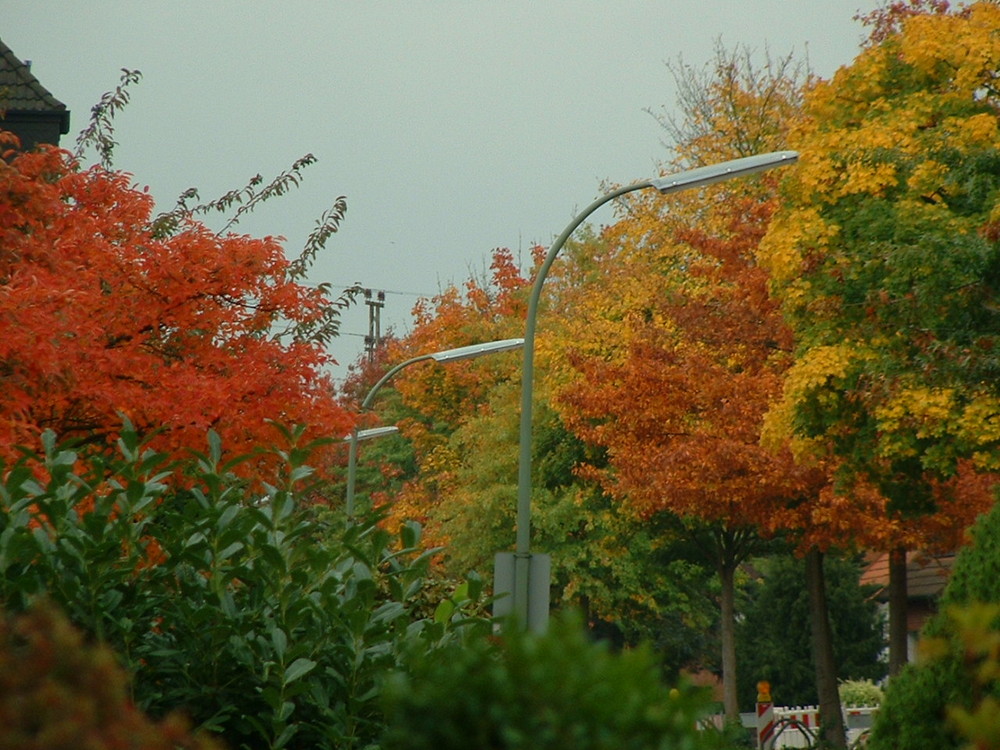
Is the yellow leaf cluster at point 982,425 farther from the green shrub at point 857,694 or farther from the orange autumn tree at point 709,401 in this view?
the green shrub at point 857,694

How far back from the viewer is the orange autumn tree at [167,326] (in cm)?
1538

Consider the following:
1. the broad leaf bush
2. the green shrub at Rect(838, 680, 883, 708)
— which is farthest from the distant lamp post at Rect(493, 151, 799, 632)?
the green shrub at Rect(838, 680, 883, 708)

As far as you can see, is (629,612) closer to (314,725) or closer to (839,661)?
(839,661)

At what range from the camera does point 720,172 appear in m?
14.8

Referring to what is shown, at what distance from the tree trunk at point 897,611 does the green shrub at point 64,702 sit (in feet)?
83.7

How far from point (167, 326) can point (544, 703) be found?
15.7 m

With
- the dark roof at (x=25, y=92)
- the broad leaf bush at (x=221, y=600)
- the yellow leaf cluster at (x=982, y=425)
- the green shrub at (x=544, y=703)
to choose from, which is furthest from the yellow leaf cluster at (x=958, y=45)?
the green shrub at (x=544, y=703)

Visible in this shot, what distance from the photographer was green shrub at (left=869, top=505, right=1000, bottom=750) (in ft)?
20.5

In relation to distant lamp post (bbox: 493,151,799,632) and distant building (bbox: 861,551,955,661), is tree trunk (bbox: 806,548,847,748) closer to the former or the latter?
distant lamp post (bbox: 493,151,799,632)

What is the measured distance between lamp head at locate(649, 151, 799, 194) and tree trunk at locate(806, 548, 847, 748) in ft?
43.3

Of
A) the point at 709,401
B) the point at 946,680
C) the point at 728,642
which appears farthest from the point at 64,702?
the point at 728,642

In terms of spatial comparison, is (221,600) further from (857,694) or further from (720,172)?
(857,694)

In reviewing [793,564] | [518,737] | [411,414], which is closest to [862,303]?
[518,737]

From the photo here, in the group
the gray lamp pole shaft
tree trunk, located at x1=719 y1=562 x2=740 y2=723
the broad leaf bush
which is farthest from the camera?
tree trunk, located at x1=719 y1=562 x2=740 y2=723
